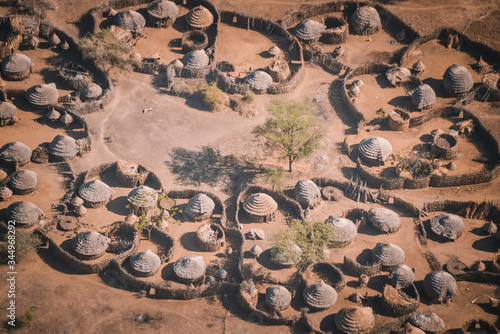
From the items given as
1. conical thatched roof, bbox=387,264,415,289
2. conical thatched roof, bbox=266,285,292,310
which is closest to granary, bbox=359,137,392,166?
conical thatched roof, bbox=387,264,415,289

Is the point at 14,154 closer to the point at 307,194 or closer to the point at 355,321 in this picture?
the point at 307,194

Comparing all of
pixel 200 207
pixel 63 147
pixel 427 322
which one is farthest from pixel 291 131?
pixel 427 322

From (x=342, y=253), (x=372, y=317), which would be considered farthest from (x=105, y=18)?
(x=372, y=317)

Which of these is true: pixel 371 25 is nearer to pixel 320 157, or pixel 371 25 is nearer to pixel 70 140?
pixel 320 157

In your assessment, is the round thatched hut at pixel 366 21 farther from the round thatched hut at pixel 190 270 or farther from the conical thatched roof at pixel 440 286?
the round thatched hut at pixel 190 270

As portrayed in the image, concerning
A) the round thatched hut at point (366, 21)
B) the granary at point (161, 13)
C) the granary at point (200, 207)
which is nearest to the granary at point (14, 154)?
the granary at point (200, 207)

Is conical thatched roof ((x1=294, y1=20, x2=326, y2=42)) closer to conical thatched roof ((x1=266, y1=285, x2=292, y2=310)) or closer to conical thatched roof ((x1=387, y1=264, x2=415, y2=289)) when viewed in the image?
conical thatched roof ((x1=387, y1=264, x2=415, y2=289))
